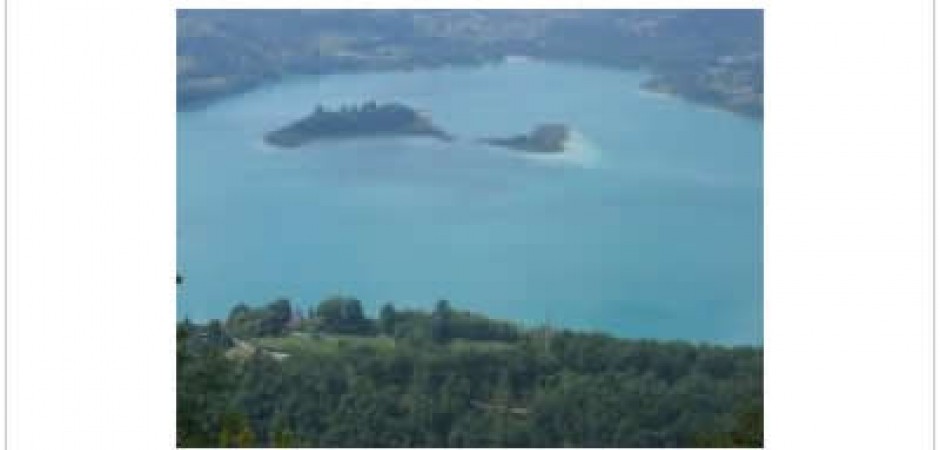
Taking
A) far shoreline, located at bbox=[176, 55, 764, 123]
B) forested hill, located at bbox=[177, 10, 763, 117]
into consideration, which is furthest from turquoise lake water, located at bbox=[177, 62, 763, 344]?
forested hill, located at bbox=[177, 10, 763, 117]

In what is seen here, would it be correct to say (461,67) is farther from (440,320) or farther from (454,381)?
(454,381)

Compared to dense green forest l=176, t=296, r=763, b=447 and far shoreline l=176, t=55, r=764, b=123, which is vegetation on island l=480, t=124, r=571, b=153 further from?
dense green forest l=176, t=296, r=763, b=447

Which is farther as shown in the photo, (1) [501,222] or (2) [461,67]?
(2) [461,67]

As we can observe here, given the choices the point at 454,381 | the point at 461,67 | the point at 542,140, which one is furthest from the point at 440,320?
the point at 461,67

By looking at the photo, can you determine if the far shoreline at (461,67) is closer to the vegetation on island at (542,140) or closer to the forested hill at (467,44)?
the forested hill at (467,44)

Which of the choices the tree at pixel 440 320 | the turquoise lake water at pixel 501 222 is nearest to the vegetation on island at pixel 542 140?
the turquoise lake water at pixel 501 222
